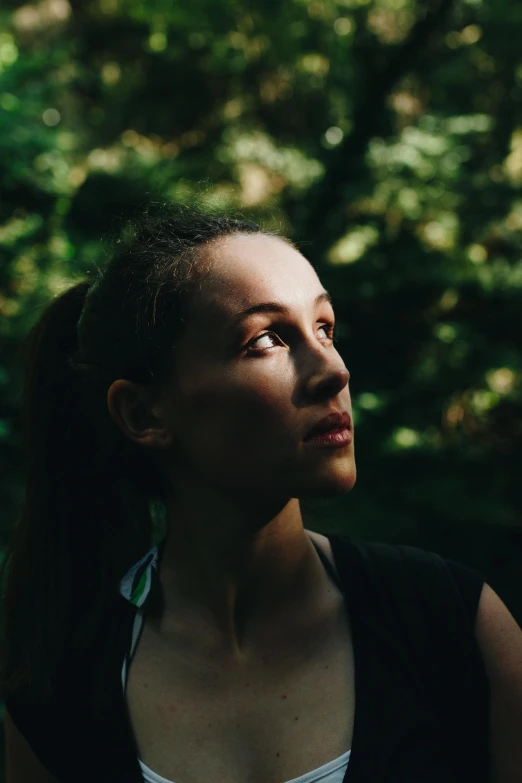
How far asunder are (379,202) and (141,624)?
5294 millimetres

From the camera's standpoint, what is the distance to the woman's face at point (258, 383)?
1465mm

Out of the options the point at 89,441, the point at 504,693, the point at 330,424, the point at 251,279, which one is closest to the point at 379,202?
the point at 89,441

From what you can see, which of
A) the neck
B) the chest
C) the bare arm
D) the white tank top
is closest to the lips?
the neck

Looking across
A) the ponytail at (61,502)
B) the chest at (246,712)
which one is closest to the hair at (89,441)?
the ponytail at (61,502)

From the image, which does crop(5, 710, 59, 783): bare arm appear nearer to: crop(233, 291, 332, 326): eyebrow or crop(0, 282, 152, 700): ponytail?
crop(0, 282, 152, 700): ponytail

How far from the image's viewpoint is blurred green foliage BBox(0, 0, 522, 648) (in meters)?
4.62

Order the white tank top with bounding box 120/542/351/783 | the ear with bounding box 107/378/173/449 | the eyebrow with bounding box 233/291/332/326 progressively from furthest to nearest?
1. the ear with bounding box 107/378/173/449
2. the eyebrow with bounding box 233/291/332/326
3. the white tank top with bounding box 120/542/351/783

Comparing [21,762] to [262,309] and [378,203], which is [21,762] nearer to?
[262,309]

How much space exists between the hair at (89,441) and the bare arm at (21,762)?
0.09 m

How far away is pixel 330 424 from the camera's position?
1.49m

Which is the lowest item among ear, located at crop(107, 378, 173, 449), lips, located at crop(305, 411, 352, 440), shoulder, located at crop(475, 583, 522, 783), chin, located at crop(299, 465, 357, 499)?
shoulder, located at crop(475, 583, 522, 783)

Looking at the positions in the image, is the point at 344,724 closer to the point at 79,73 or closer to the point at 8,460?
the point at 8,460

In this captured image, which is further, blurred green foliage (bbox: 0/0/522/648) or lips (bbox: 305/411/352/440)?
blurred green foliage (bbox: 0/0/522/648)

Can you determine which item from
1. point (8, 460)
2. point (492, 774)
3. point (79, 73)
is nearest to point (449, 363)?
point (8, 460)
